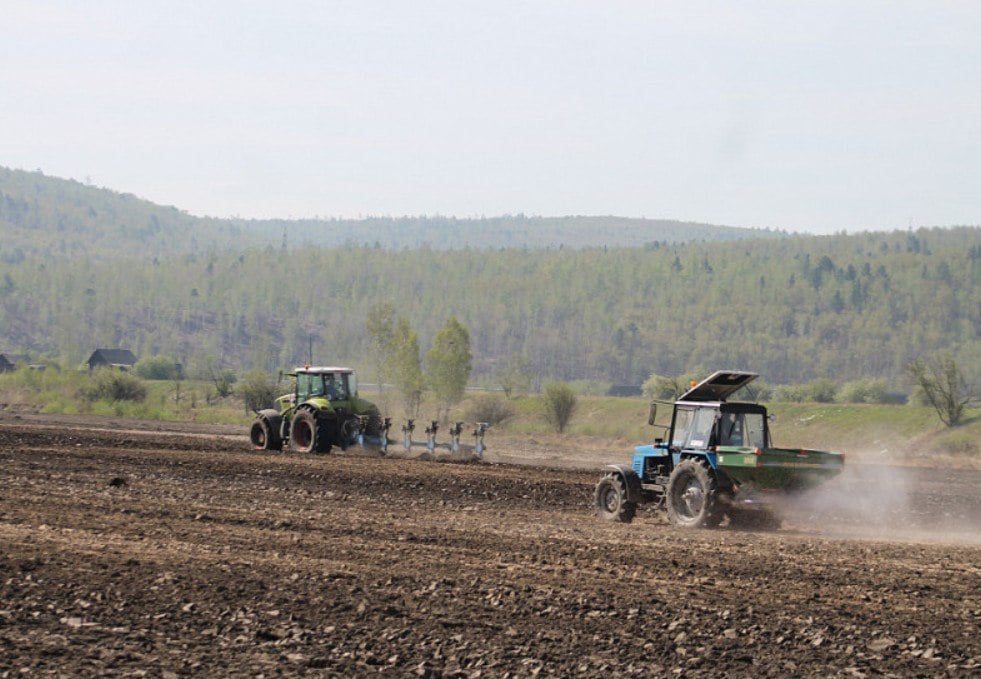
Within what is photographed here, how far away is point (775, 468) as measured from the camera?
1728cm

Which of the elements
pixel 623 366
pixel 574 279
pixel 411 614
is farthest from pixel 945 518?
pixel 574 279

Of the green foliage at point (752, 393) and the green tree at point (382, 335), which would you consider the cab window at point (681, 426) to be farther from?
the green tree at point (382, 335)

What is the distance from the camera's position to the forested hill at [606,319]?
5723 inches

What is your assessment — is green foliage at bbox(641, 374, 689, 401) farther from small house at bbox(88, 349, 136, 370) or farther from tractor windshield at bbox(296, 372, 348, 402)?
small house at bbox(88, 349, 136, 370)

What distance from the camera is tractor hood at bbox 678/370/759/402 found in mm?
18656

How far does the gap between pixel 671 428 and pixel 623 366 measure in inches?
5224

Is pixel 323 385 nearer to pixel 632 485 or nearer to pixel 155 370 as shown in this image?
pixel 632 485

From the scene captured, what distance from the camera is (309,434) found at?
3175 centimetres

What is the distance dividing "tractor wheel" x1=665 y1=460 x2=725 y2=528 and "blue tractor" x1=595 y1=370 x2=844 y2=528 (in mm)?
14

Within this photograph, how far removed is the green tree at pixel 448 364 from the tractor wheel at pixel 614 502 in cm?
5529

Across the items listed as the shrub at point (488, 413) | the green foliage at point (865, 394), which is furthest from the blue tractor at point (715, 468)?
the green foliage at point (865, 394)

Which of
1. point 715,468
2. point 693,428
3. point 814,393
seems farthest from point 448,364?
point 715,468

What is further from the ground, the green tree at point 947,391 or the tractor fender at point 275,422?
the green tree at point 947,391

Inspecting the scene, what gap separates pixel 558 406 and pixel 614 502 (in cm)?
4413
